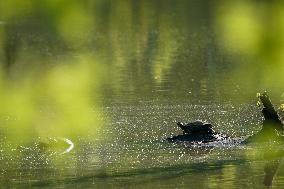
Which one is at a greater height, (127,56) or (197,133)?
(127,56)

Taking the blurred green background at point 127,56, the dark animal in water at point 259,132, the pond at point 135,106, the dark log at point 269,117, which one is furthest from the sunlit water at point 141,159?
the blurred green background at point 127,56

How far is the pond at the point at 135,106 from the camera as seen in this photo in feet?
59.4

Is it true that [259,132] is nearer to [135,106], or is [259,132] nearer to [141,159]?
[141,159]

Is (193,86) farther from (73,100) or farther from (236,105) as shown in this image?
(73,100)

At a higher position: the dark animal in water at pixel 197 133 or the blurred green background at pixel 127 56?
the blurred green background at pixel 127 56

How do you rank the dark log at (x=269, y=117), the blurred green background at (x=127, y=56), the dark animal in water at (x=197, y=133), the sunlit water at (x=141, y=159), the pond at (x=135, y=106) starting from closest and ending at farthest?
the blurred green background at (x=127, y=56) → the pond at (x=135, y=106) → the sunlit water at (x=141, y=159) → the dark log at (x=269, y=117) → the dark animal in water at (x=197, y=133)

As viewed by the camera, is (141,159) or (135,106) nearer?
(141,159)

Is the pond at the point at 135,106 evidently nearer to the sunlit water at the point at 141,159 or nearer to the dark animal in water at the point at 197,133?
the sunlit water at the point at 141,159

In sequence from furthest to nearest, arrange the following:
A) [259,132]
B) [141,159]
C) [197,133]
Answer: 1. [197,133]
2. [259,132]
3. [141,159]

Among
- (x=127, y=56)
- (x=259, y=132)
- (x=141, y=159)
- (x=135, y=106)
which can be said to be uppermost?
(x=127, y=56)

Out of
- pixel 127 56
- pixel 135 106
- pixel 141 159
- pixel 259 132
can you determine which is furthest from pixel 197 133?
pixel 127 56

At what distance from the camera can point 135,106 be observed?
37.2 metres

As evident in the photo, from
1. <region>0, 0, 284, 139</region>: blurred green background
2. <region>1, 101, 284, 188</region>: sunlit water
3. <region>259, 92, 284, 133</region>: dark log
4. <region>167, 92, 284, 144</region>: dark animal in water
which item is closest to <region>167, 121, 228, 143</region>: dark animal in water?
<region>167, 92, 284, 144</region>: dark animal in water

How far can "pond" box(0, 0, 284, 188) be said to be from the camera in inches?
713
